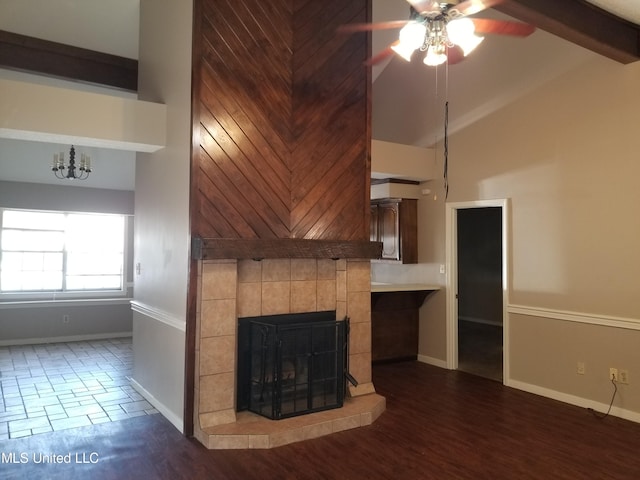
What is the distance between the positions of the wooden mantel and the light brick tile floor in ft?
5.40

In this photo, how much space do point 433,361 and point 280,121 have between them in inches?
142

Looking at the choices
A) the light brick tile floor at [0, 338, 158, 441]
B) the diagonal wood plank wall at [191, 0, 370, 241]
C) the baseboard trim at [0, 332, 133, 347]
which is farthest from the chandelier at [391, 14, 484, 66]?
the baseboard trim at [0, 332, 133, 347]

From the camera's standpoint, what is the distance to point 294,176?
3945 millimetres

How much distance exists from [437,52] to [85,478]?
333cm

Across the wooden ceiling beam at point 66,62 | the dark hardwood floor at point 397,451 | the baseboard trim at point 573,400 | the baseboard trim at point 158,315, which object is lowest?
the dark hardwood floor at point 397,451

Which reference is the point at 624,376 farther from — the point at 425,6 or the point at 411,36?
the point at 425,6

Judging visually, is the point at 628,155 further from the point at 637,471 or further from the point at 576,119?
the point at 637,471

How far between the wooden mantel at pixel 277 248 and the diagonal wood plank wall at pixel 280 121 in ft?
0.39

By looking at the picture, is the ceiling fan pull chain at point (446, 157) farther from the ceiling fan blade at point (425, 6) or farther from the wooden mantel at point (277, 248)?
the ceiling fan blade at point (425, 6)

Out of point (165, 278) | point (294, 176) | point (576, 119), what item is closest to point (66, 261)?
point (165, 278)

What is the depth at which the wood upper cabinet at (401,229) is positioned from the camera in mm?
5938

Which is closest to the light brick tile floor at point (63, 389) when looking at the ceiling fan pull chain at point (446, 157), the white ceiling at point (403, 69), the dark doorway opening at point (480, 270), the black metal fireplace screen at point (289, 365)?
the black metal fireplace screen at point (289, 365)

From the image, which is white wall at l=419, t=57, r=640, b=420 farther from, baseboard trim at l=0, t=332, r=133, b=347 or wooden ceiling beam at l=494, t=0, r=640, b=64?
baseboard trim at l=0, t=332, r=133, b=347

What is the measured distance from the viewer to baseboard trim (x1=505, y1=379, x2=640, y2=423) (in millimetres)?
3963
